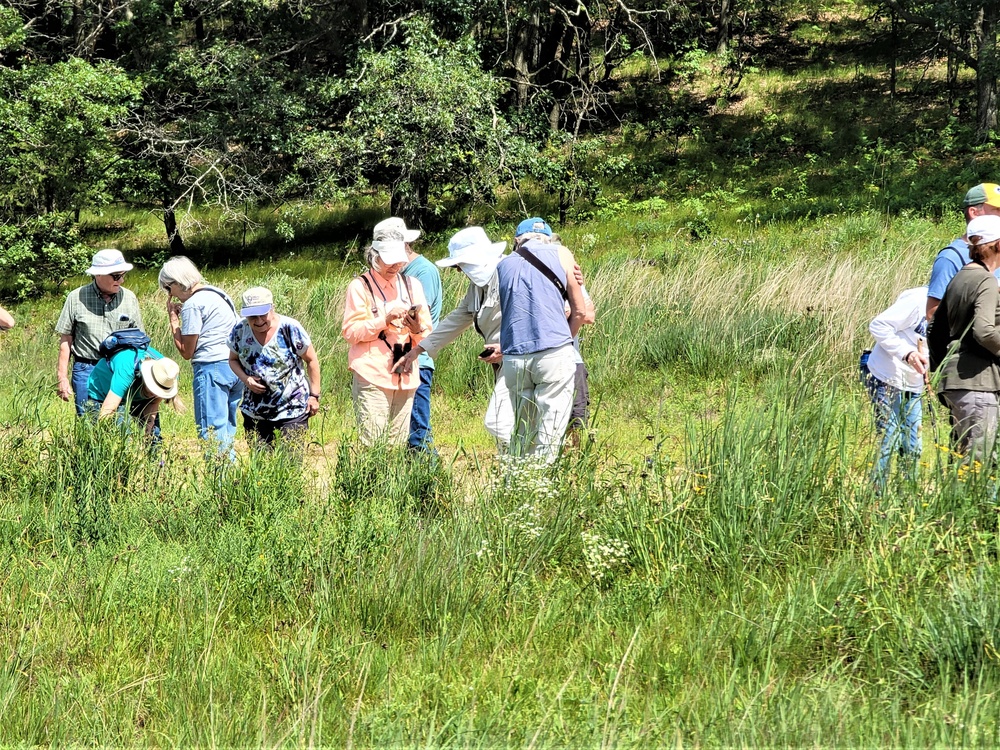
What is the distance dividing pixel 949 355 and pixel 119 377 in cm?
477

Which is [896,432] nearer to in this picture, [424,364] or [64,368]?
→ [424,364]

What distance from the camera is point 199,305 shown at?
6633 mm

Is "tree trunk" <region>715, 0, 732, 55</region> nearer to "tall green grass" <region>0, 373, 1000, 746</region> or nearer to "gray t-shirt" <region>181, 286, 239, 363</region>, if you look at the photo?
"gray t-shirt" <region>181, 286, 239, 363</region>

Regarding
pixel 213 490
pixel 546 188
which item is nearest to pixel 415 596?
pixel 213 490

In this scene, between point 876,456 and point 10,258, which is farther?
point 10,258

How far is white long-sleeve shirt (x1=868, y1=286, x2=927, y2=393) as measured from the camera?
5.43m

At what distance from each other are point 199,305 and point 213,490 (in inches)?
70.6

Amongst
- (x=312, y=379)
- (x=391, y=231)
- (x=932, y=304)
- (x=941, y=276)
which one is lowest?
(x=312, y=379)

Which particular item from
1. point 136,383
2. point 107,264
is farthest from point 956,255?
point 107,264

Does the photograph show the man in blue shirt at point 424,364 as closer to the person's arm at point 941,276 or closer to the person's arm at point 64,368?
the person's arm at point 64,368

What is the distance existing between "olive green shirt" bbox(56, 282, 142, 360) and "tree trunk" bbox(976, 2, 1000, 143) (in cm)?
1656

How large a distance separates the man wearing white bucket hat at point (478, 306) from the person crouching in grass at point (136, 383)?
1649mm

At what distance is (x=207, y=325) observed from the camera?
6637 mm

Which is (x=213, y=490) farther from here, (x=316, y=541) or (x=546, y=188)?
(x=546, y=188)
